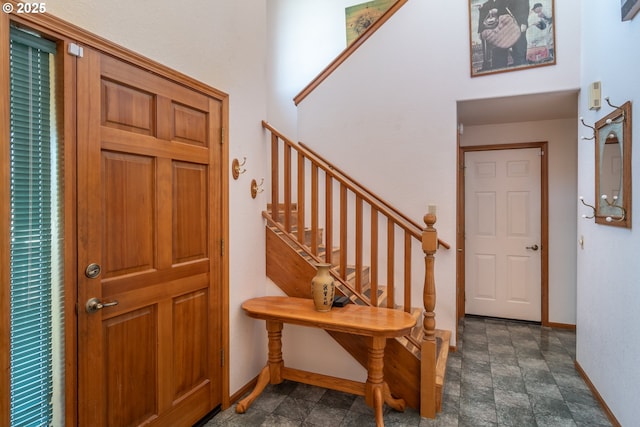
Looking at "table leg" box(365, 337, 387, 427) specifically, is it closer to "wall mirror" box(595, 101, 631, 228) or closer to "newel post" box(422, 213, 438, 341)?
"newel post" box(422, 213, 438, 341)

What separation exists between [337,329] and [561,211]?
3.19 m

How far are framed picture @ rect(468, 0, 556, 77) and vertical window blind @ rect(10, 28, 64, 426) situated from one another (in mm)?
3127

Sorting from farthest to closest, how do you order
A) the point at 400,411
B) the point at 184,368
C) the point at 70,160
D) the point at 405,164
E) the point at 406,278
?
the point at 405,164
the point at 406,278
the point at 400,411
the point at 184,368
the point at 70,160

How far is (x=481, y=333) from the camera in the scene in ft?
11.7

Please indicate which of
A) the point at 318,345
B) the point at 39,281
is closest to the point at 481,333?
the point at 318,345

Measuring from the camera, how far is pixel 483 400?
2312 millimetres

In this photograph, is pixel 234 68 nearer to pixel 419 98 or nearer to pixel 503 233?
pixel 419 98

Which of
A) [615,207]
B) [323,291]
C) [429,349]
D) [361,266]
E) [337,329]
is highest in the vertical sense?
[615,207]

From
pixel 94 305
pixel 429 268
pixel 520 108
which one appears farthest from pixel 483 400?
pixel 520 108

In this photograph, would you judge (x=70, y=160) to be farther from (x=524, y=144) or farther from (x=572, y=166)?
(x=572, y=166)

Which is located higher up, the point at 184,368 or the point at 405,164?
the point at 405,164

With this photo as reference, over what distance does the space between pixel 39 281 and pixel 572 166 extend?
15.2 feet

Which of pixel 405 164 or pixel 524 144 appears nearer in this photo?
pixel 405 164

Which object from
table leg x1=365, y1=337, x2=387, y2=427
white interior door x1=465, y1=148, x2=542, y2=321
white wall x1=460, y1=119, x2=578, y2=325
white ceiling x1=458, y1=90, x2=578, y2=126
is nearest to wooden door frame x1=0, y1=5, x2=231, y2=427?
table leg x1=365, y1=337, x2=387, y2=427
